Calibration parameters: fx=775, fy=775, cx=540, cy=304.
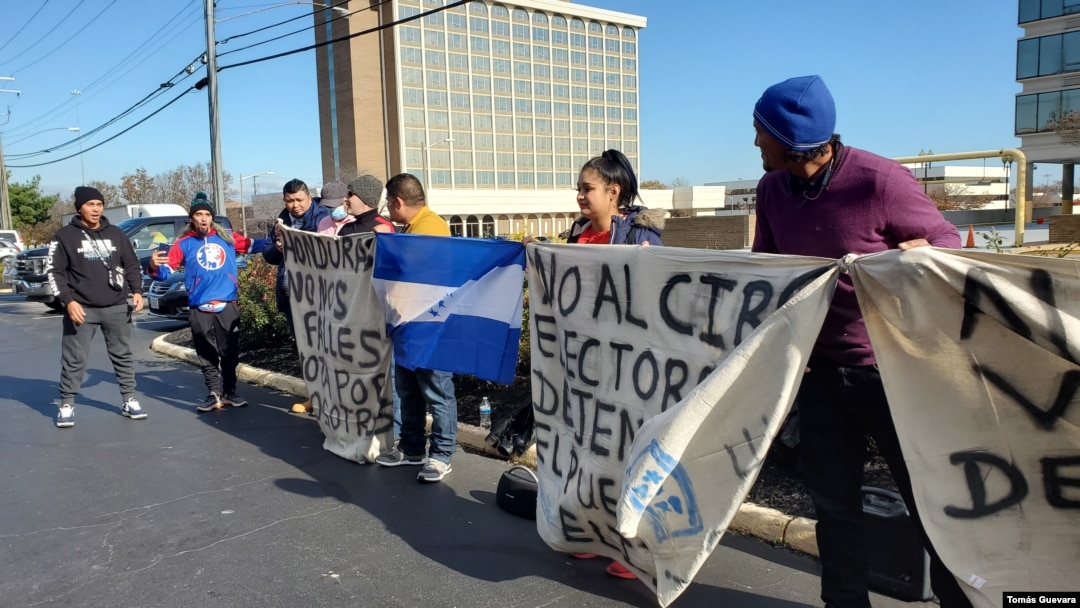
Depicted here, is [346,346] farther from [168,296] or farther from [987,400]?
[168,296]

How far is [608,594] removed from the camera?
11.6ft

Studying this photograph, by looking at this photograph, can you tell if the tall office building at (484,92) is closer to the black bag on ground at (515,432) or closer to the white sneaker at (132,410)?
the white sneaker at (132,410)

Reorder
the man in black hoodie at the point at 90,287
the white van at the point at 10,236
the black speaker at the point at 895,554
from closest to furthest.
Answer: the black speaker at the point at 895,554 < the man in black hoodie at the point at 90,287 < the white van at the point at 10,236

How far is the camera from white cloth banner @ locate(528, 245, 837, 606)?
8.91 ft

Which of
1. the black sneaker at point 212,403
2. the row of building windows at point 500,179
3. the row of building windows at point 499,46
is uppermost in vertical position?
the row of building windows at point 499,46

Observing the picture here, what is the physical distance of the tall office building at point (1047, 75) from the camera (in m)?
51.0

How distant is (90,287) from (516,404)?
383 cm

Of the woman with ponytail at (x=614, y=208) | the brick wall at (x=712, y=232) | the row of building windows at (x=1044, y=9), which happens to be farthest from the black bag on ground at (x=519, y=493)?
the row of building windows at (x=1044, y=9)

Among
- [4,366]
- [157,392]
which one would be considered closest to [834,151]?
[157,392]

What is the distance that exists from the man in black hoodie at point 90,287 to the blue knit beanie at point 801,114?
600 centimetres

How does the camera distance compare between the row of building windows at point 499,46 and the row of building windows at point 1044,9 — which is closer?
the row of building windows at point 1044,9

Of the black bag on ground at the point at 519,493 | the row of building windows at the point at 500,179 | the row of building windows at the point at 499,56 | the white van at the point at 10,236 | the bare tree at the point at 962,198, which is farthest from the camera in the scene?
the row of building windows at the point at 500,179

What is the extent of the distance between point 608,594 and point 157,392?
21.3ft

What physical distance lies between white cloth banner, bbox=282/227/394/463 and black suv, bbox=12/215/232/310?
34.7ft
